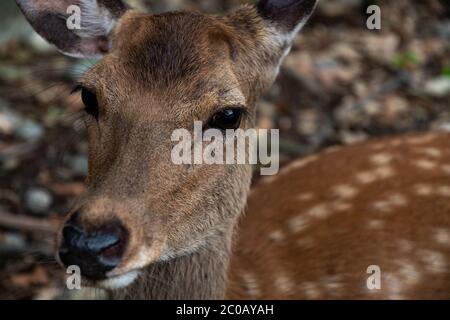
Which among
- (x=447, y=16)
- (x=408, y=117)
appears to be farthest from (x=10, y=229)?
(x=447, y=16)

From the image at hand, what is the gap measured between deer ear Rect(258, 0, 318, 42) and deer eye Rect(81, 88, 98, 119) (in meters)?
0.96

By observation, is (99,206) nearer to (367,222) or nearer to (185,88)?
(185,88)

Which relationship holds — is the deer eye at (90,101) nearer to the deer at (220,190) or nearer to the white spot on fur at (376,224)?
the deer at (220,190)

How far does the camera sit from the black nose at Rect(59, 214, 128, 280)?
298 cm

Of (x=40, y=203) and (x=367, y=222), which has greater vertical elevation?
(x=40, y=203)

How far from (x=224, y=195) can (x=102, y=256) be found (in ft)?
2.69

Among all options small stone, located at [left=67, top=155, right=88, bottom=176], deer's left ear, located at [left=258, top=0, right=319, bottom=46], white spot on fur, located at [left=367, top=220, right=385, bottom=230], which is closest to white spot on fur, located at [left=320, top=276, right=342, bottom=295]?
white spot on fur, located at [left=367, top=220, right=385, bottom=230]

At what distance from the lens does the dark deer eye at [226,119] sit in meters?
3.45

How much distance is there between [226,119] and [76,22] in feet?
3.25

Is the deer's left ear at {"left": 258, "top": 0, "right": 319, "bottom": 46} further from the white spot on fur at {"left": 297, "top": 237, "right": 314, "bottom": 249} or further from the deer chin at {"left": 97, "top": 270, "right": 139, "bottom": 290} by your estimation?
the deer chin at {"left": 97, "top": 270, "right": 139, "bottom": 290}

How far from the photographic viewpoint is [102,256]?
9.86 ft
